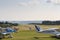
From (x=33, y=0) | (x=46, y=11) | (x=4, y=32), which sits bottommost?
(x=4, y=32)

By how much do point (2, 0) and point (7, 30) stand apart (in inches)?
20.1

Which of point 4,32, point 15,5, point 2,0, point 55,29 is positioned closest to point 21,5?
point 15,5

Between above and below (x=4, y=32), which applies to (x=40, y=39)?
below

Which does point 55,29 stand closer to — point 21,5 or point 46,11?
point 46,11

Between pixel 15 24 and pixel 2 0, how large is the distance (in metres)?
0.46

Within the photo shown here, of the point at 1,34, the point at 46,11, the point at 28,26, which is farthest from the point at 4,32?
the point at 46,11

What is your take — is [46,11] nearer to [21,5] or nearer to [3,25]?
[21,5]

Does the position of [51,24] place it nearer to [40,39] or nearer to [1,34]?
[40,39]

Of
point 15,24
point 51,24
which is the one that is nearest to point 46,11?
point 51,24

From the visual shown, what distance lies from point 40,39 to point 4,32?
0.61 meters

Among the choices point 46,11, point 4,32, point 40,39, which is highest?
point 46,11

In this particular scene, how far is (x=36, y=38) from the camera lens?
2613 mm

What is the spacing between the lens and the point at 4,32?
256cm

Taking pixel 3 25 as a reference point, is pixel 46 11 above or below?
above
